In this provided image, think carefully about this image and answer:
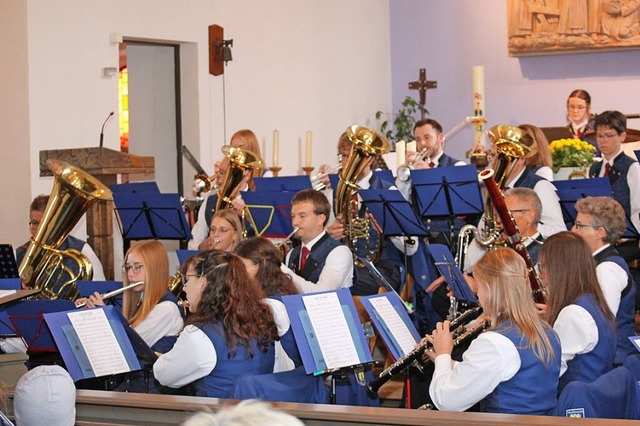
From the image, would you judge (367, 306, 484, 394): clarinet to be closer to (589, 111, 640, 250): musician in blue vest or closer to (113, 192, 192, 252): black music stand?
(113, 192, 192, 252): black music stand

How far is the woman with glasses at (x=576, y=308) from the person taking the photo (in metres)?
4.02

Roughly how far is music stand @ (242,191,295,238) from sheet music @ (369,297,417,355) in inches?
89.7

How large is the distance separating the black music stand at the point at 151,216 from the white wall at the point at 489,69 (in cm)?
571

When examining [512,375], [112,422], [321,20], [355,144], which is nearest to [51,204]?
[355,144]

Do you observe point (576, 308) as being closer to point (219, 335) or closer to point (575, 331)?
point (575, 331)

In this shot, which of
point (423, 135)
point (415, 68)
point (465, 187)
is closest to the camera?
point (465, 187)

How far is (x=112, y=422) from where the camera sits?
11.0ft

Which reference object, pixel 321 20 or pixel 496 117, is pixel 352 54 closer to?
pixel 321 20

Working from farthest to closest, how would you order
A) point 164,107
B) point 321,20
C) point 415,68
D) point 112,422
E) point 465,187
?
point 415,68
point 321,20
point 164,107
point 465,187
point 112,422

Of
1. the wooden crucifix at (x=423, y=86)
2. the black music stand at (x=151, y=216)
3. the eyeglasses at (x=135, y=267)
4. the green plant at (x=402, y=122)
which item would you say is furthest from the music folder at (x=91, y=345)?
the wooden crucifix at (x=423, y=86)

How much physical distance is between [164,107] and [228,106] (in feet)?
2.00

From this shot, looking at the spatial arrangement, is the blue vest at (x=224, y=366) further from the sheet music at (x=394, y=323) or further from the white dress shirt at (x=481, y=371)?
the white dress shirt at (x=481, y=371)

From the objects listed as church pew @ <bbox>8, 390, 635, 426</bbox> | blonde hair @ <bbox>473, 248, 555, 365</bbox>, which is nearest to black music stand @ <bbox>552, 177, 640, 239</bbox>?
blonde hair @ <bbox>473, 248, 555, 365</bbox>

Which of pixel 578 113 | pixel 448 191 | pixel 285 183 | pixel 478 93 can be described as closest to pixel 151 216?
pixel 285 183
